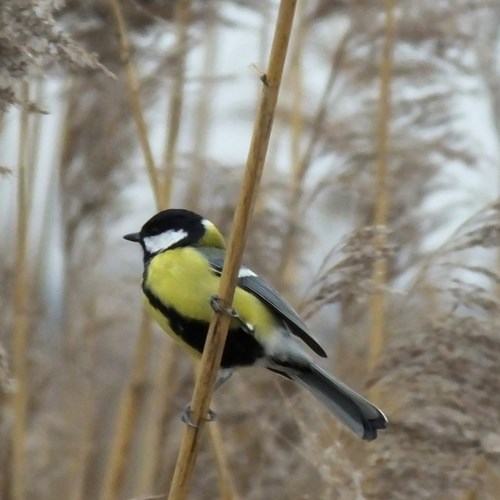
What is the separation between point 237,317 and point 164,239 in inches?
8.4

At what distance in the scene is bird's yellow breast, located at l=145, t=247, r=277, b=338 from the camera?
3.24 feet

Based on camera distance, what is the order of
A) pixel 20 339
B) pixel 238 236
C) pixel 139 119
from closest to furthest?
pixel 238 236 → pixel 139 119 → pixel 20 339

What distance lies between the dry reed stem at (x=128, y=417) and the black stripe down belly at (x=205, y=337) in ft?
0.77

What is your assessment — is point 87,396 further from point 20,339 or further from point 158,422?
point 20,339

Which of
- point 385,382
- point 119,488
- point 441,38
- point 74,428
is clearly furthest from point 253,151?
point 74,428

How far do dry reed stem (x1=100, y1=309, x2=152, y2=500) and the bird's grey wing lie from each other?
0.22m

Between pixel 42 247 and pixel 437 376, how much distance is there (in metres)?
0.89

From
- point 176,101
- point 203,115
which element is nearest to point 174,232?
point 176,101

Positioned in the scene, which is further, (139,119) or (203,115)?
(203,115)

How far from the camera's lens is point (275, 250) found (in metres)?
1.34

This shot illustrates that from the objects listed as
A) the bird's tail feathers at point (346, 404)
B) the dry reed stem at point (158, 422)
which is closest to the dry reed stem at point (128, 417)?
the dry reed stem at point (158, 422)

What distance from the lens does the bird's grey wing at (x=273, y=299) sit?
0.92 meters

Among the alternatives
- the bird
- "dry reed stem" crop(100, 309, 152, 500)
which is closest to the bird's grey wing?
the bird

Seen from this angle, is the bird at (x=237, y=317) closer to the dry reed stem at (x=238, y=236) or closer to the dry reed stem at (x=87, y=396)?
the dry reed stem at (x=238, y=236)
